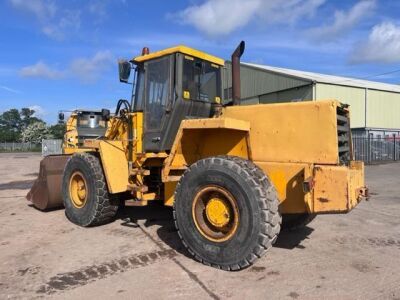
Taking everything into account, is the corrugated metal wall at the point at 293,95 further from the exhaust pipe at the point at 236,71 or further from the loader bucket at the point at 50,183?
the exhaust pipe at the point at 236,71

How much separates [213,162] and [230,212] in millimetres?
628

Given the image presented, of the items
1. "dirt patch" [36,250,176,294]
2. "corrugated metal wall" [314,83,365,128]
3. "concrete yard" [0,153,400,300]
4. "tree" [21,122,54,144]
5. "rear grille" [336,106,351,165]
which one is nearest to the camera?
"concrete yard" [0,153,400,300]

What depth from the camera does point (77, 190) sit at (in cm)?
797

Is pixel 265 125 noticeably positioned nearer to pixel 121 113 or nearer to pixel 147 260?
pixel 147 260

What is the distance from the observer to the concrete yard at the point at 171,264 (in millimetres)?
4613

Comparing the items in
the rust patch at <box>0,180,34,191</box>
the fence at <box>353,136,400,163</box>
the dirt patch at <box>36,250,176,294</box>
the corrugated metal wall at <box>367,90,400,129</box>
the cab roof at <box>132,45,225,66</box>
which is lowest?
the dirt patch at <box>36,250,176,294</box>

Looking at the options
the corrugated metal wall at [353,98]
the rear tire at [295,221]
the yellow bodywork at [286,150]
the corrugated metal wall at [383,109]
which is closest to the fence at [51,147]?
the corrugated metal wall at [353,98]

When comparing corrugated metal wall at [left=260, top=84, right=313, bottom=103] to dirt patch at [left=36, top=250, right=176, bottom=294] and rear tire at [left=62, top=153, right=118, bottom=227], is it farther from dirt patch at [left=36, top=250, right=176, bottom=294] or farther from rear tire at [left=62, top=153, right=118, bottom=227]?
dirt patch at [left=36, top=250, right=176, bottom=294]

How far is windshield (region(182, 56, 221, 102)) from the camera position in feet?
22.3

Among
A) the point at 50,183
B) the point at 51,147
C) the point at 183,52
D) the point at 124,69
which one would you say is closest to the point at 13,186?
the point at 50,183

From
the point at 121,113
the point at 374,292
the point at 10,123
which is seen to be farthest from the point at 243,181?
the point at 10,123

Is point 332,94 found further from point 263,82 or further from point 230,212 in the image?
point 230,212

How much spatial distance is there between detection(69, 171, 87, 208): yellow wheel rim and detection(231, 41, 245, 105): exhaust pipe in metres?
3.02

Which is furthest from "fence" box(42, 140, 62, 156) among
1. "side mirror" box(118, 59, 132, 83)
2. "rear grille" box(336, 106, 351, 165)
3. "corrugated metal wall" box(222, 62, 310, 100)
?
"rear grille" box(336, 106, 351, 165)
